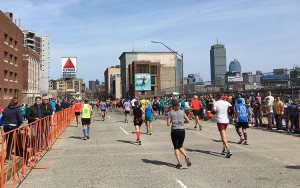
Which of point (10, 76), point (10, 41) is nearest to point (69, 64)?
point (10, 76)

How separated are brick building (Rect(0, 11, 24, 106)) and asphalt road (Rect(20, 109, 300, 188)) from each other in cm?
4907

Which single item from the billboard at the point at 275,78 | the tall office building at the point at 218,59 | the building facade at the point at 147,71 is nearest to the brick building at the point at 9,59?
the billboard at the point at 275,78

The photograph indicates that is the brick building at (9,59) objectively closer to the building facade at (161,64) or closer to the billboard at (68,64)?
the billboard at (68,64)

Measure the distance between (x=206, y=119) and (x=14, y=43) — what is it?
2050 inches

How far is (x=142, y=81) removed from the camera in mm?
122938

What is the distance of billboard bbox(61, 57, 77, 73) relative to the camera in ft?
104

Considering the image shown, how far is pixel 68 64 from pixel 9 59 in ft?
116

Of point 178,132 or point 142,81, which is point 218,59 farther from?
point 178,132

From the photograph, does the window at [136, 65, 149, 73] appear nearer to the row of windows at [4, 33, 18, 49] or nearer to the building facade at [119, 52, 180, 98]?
the building facade at [119, 52, 180, 98]

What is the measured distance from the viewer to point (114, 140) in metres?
14.4

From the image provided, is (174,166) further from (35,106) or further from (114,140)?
(114,140)

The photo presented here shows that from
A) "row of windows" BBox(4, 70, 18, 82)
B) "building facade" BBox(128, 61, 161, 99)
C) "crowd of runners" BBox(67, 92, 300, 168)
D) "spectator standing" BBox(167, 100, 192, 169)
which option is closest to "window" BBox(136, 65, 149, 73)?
"building facade" BBox(128, 61, 161, 99)

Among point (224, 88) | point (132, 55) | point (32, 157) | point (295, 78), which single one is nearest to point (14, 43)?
point (224, 88)

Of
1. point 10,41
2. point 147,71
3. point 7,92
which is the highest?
point 10,41
